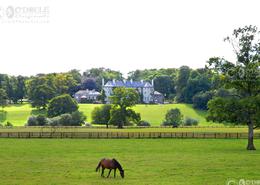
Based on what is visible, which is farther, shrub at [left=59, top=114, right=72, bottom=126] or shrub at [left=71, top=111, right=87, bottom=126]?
shrub at [left=71, top=111, right=87, bottom=126]

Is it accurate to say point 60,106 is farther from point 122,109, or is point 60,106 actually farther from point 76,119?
point 122,109

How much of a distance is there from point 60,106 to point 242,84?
261 ft

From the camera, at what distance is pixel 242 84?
154 ft

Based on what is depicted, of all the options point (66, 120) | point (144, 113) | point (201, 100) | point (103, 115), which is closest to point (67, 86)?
point (144, 113)

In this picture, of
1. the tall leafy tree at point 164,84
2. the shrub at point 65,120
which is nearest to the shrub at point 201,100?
the tall leafy tree at point 164,84

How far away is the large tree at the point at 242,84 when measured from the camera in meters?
45.8

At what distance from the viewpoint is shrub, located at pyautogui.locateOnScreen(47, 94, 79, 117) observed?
120500 millimetres

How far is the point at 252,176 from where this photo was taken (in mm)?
26516

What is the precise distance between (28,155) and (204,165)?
1481 centimetres

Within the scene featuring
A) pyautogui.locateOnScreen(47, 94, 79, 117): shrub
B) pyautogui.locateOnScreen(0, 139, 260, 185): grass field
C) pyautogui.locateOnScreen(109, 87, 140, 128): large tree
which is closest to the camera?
pyautogui.locateOnScreen(0, 139, 260, 185): grass field

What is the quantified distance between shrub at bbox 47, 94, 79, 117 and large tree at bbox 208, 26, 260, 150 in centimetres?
7763

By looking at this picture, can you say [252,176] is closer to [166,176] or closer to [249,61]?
[166,176]

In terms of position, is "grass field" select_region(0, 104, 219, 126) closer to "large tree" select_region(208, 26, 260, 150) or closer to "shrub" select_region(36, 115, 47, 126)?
"shrub" select_region(36, 115, 47, 126)

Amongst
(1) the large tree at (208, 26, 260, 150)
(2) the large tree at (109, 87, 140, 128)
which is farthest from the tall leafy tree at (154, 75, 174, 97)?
(1) the large tree at (208, 26, 260, 150)
